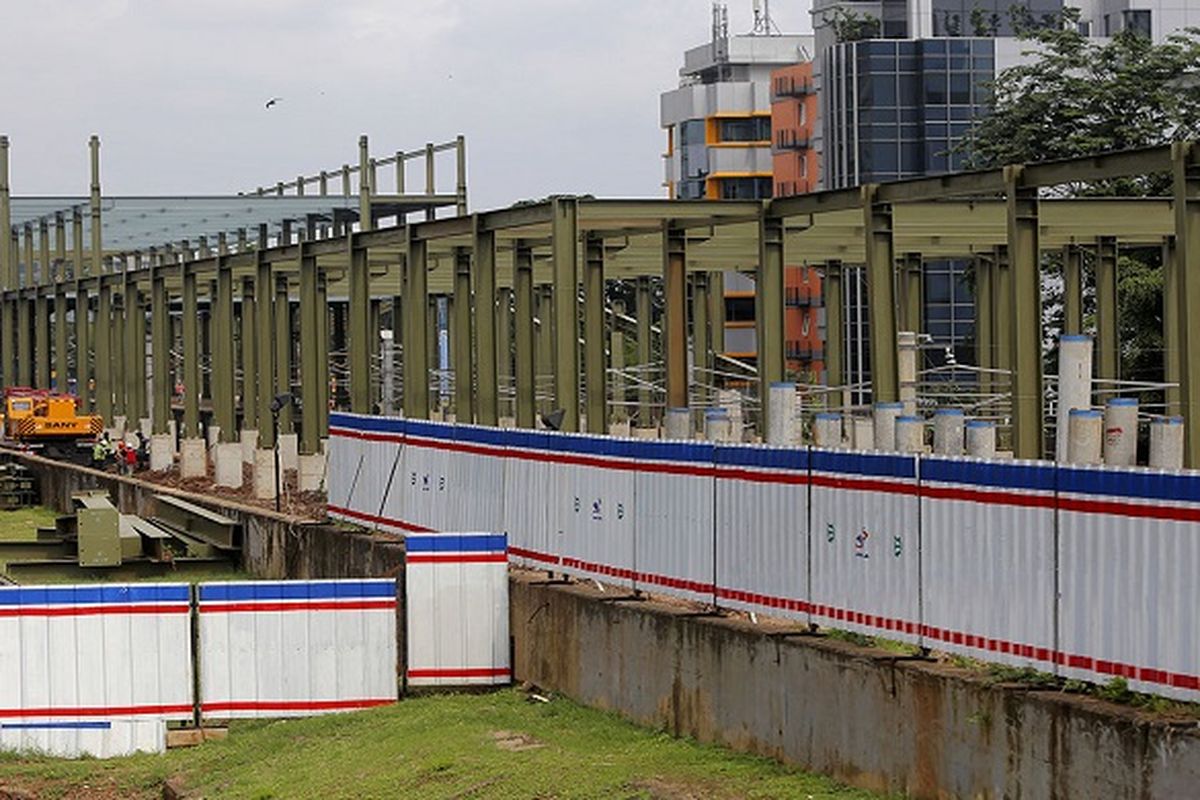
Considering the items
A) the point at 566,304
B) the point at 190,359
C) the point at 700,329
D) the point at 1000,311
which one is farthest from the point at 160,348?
the point at 566,304

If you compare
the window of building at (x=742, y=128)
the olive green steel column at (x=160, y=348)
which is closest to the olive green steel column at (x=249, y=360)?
the olive green steel column at (x=160, y=348)

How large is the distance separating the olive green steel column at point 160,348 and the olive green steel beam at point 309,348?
1447 cm

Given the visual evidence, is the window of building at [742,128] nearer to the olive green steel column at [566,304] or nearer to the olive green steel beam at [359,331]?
the olive green steel beam at [359,331]

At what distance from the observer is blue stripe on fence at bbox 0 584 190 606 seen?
866 inches

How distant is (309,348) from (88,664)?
26371 mm

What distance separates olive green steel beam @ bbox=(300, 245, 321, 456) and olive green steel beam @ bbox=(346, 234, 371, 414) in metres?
3.95

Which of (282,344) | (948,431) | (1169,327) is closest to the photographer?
(948,431)

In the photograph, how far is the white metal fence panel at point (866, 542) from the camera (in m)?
16.2

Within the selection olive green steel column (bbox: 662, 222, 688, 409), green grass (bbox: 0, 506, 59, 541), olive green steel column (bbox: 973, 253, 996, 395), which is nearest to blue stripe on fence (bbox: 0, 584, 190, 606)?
olive green steel column (bbox: 662, 222, 688, 409)

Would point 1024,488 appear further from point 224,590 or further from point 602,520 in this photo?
point 224,590

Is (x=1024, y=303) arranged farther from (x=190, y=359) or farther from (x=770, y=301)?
(x=190, y=359)

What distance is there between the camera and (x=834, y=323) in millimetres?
43875

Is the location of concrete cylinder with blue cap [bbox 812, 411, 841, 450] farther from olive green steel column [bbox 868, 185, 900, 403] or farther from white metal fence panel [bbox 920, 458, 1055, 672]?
white metal fence panel [bbox 920, 458, 1055, 672]

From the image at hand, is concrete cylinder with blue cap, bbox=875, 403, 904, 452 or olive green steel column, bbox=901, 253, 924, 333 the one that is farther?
olive green steel column, bbox=901, 253, 924, 333
